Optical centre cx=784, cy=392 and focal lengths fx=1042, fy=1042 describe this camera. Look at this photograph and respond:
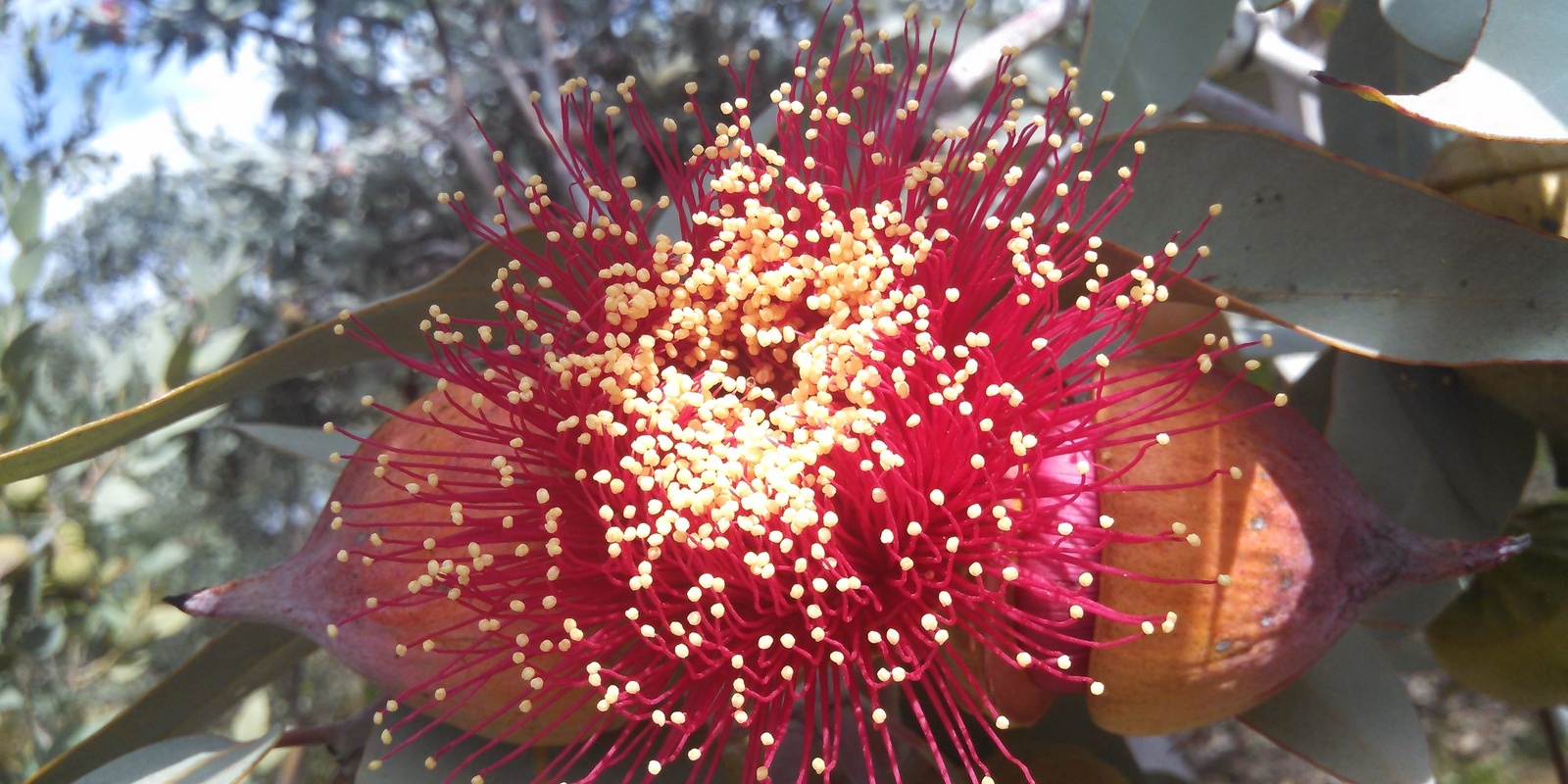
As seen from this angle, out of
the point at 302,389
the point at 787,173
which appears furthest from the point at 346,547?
the point at 302,389

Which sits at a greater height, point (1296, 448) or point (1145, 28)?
point (1145, 28)

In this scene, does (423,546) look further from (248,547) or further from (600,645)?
(248,547)

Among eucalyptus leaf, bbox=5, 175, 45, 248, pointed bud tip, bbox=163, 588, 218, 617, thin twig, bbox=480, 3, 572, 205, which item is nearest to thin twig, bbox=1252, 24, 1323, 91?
pointed bud tip, bbox=163, 588, 218, 617

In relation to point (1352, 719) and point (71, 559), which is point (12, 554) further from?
point (1352, 719)

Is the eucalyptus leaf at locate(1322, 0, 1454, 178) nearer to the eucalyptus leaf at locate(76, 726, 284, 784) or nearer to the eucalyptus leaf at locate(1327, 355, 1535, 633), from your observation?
the eucalyptus leaf at locate(1327, 355, 1535, 633)

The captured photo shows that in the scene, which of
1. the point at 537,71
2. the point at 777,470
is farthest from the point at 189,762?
the point at 537,71

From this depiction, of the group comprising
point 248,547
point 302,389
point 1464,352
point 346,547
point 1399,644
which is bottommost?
point 248,547
